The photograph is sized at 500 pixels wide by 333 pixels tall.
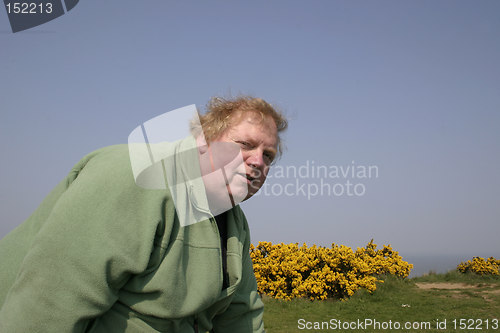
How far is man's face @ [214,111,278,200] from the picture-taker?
172cm

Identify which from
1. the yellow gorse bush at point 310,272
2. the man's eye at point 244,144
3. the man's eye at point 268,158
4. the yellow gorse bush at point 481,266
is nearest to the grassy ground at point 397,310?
the yellow gorse bush at point 310,272

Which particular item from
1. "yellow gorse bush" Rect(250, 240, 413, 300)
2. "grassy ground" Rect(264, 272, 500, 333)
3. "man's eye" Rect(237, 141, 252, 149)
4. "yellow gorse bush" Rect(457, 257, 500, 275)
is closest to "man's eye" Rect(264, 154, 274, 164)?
"man's eye" Rect(237, 141, 252, 149)

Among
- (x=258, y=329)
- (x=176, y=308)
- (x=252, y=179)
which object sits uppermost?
(x=252, y=179)

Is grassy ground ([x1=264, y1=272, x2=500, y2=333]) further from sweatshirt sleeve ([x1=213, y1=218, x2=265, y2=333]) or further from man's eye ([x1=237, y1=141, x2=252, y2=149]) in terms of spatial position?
man's eye ([x1=237, y1=141, x2=252, y2=149])

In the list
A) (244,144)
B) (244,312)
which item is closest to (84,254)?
(244,144)

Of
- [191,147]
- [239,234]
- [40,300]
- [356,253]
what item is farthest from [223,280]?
[356,253]

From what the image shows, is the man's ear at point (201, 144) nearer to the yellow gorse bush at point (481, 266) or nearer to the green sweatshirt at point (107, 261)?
the green sweatshirt at point (107, 261)

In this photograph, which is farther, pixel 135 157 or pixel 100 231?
pixel 135 157

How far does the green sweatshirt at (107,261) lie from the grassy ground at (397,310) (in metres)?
4.69

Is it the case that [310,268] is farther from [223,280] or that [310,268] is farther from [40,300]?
[40,300]

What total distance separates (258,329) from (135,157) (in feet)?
3.89

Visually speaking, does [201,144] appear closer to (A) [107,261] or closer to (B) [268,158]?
(B) [268,158]

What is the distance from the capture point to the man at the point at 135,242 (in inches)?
51.1

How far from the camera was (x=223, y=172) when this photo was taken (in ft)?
5.58
